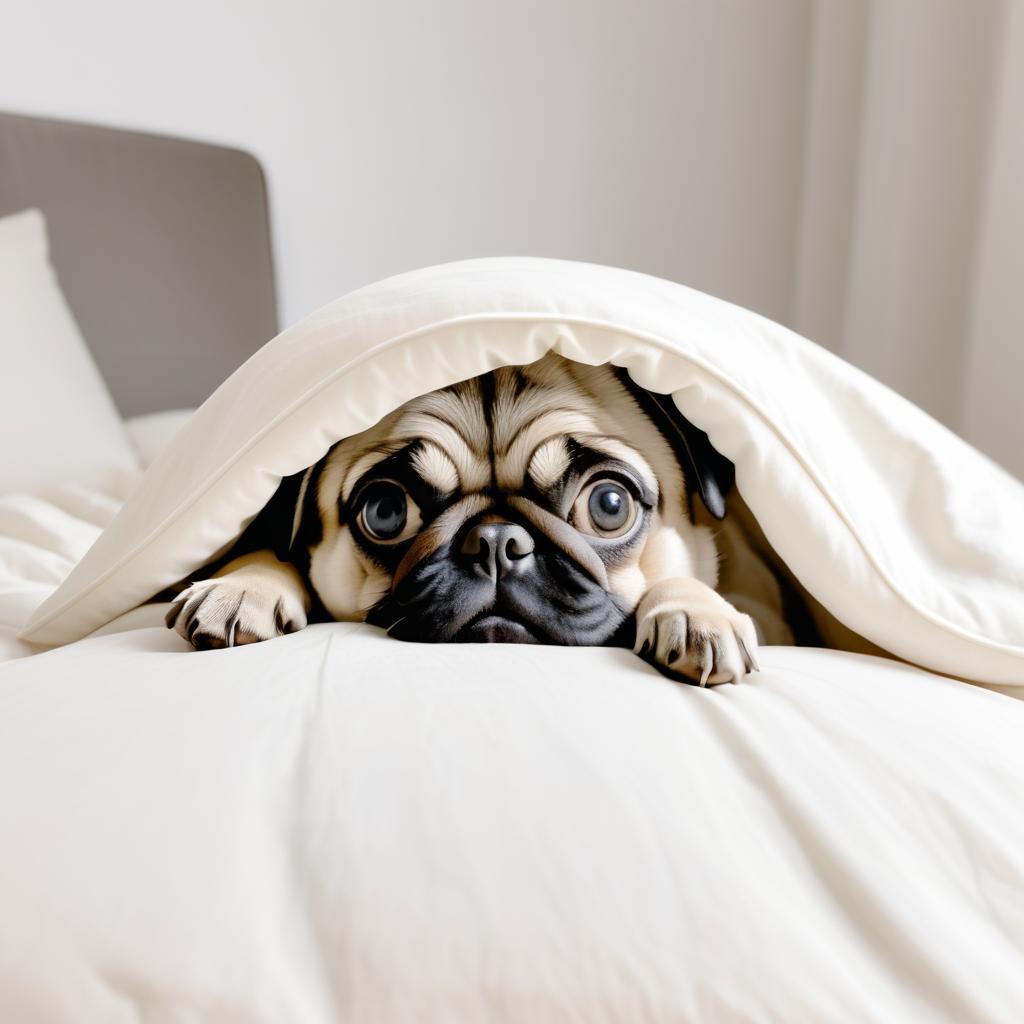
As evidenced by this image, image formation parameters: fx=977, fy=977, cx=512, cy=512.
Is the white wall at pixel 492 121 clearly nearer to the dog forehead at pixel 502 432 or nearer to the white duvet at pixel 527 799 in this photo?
the dog forehead at pixel 502 432

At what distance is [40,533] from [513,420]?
0.82 meters

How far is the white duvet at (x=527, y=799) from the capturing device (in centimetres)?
48

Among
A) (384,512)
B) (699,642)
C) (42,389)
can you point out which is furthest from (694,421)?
(42,389)

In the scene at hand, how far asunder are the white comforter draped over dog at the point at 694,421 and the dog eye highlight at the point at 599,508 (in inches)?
7.1

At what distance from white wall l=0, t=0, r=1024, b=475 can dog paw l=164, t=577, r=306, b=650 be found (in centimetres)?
210

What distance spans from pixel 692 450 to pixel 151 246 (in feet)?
7.13

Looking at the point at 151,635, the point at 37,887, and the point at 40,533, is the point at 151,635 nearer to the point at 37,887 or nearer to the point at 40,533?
the point at 37,887

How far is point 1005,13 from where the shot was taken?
7.66 feet

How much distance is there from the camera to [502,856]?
531 mm

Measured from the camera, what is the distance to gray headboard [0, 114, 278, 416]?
8.54 ft

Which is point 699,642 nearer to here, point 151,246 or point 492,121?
point 151,246

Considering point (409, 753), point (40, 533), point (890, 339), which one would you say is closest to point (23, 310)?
point (40, 533)

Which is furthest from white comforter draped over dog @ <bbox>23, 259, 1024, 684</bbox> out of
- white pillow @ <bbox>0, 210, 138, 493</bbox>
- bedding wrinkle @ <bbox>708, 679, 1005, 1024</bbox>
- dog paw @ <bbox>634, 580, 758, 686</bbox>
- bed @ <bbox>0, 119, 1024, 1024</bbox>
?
white pillow @ <bbox>0, 210, 138, 493</bbox>

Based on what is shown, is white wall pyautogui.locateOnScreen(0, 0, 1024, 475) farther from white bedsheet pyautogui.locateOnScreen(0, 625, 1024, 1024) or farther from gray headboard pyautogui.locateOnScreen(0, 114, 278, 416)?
white bedsheet pyautogui.locateOnScreen(0, 625, 1024, 1024)
